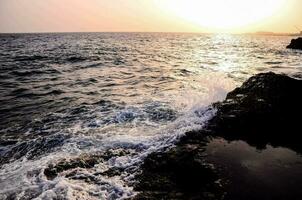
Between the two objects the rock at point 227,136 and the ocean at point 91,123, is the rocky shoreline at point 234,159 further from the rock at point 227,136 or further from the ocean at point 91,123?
the ocean at point 91,123

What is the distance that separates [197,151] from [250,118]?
246 cm

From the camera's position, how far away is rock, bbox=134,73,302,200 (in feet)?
17.4

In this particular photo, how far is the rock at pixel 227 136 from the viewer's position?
5.30 m

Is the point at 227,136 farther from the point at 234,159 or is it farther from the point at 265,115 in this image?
the point at 265,115

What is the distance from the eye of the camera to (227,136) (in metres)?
7.53

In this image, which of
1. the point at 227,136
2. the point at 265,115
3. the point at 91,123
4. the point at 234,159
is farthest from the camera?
the point at 91,123

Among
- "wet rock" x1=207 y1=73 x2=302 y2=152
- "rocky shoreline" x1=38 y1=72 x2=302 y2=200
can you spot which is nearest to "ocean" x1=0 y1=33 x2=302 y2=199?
"rocky shoreline" x1=38 y1=72 x2=302 y2=200

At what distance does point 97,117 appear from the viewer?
1043cm

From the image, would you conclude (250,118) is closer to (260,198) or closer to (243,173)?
(243,173)

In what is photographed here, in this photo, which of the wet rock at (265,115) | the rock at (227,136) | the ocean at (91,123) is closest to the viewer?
the rock at (227,136)

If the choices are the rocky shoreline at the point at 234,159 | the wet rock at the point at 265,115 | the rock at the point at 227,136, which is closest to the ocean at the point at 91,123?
the rocky shoreline at the point at 234,159

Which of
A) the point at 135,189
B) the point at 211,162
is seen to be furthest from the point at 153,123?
the point at 135,189

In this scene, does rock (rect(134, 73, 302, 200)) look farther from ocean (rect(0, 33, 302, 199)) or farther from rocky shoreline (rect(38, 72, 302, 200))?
ocean (rect(0, 33, 302, 199))

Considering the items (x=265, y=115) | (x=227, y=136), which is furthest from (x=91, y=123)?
(x=265, y=115)
